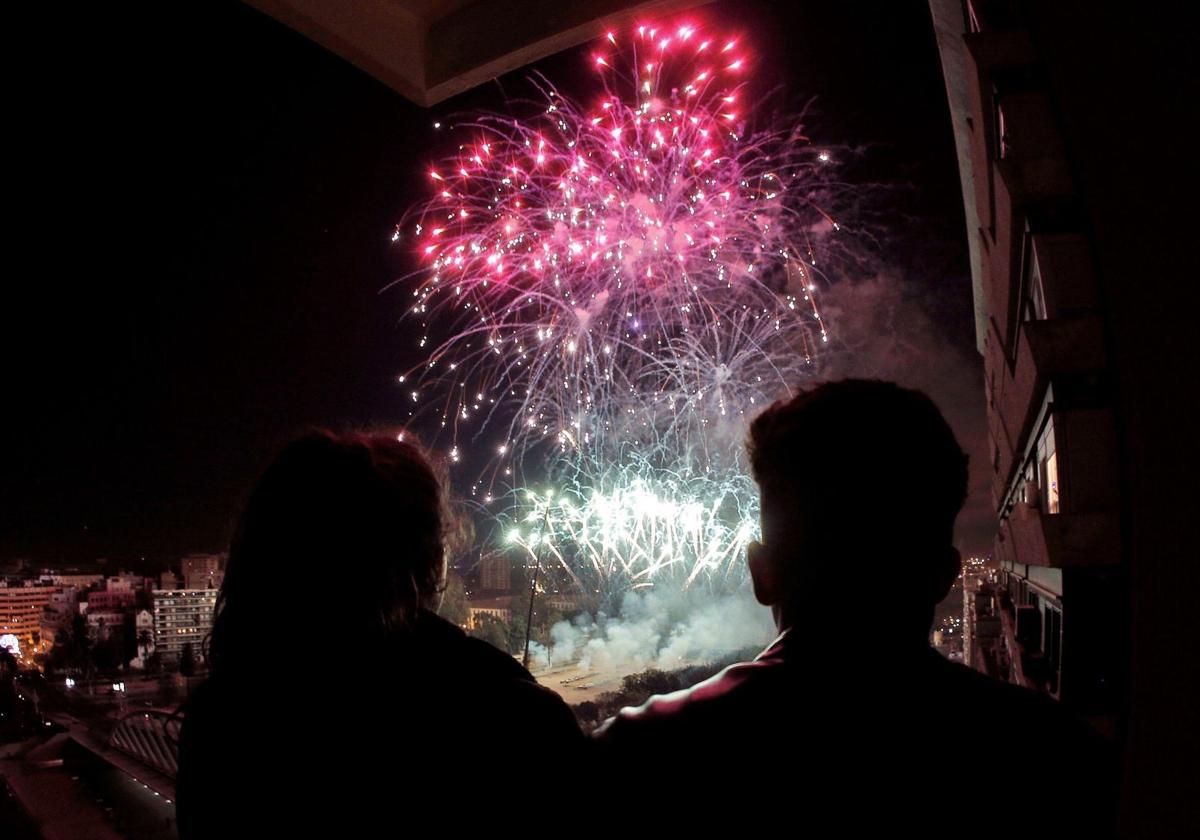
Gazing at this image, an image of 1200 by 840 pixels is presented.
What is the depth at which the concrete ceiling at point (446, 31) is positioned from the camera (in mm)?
2174

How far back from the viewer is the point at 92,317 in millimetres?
4562

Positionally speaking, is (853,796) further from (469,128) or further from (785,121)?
(469,128)

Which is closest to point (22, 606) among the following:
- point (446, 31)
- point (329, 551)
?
point (446, 31)

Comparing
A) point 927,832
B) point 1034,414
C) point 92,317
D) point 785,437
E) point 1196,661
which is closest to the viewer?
point 927,832

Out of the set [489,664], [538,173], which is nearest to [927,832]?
[489,664]

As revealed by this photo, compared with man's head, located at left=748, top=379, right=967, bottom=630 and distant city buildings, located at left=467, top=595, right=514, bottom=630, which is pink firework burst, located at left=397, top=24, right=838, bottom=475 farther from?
distant city buildings, located at left=467, top=595, right=514, bottom=630

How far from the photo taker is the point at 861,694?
806 millimetres

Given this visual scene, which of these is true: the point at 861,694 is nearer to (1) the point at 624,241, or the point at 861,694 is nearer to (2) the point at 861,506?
→ (2) the point at 861,506

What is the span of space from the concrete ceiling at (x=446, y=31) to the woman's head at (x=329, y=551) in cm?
168

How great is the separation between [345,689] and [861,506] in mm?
715

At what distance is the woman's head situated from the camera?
101cm

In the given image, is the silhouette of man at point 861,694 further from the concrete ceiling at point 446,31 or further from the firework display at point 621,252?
the firework display at point 621,252

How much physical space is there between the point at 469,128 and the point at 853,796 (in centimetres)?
573

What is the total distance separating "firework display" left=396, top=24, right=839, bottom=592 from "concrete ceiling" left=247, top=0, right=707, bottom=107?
187 centimetres
